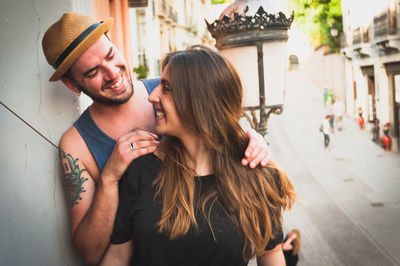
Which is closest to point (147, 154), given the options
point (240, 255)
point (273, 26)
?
point (240, 255)

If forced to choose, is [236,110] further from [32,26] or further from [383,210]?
[383,210]

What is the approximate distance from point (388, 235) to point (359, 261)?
152 cm

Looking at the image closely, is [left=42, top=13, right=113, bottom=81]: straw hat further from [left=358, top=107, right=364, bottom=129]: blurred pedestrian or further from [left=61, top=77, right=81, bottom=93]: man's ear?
[left=358, top=107, right=364, bottom=129]: blurred pedestrian

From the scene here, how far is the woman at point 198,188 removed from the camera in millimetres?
1988

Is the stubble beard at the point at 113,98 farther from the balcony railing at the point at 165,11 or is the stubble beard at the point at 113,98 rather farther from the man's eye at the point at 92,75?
the balcony railing at the point at 165,11

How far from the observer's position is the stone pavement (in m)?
8.90

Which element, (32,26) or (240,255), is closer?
(240,255)

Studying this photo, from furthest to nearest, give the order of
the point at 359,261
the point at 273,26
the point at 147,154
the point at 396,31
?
the point at 396,31 < the point at 359,261 < the point at 273,26 < the point at 147,154

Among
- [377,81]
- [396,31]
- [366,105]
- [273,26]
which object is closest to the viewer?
[273,26]

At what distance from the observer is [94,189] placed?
7.55ft

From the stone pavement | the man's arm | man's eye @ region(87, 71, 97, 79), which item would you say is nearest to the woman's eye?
the man's arm

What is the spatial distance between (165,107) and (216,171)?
40 centimetres

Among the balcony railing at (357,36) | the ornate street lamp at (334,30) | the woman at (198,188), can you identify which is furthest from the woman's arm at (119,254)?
the ornate street lamp at (334,30)

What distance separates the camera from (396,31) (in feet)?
54.3
